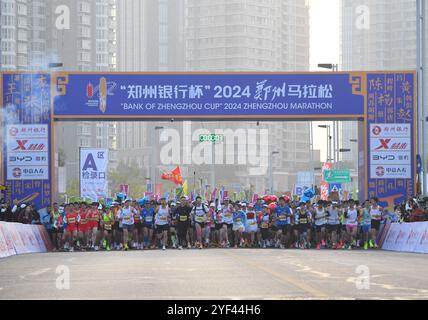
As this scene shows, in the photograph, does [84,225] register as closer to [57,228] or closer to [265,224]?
[57,228]

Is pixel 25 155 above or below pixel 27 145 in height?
below

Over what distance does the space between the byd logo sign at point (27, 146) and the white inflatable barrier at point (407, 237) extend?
1233 centimetres

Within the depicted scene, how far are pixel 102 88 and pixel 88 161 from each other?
18.4 ft

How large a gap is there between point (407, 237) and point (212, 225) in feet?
22.8

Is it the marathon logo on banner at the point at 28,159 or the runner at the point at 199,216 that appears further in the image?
the marathon logo on banner at the point at 28,159

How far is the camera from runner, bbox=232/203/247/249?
1441 inches

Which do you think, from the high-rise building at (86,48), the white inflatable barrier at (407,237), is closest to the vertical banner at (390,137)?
the white inflatable barrier at (407,237)

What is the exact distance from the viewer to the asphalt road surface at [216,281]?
13047 mm

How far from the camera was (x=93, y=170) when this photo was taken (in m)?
45.2

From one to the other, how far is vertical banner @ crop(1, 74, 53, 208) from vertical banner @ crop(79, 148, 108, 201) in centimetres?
503

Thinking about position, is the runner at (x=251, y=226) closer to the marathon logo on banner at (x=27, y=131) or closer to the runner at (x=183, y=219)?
the runner at (x=183, y=219)

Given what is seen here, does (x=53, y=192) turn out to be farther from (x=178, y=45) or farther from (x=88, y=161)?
(x=178, y=45)

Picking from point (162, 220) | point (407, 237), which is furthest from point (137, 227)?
point (407, 237)
